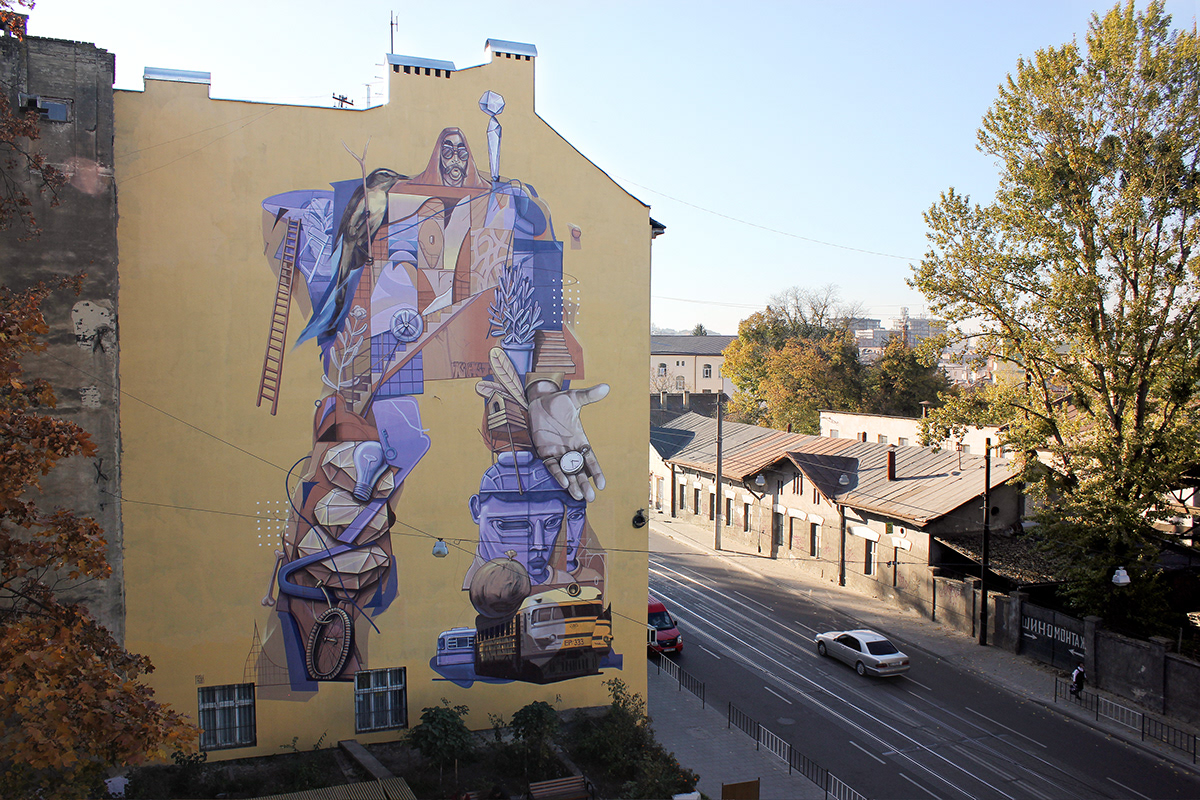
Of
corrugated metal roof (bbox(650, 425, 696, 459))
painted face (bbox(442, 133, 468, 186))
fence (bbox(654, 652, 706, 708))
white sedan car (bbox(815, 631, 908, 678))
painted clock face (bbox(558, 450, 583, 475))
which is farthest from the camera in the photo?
corrugated metal roof (bbox(650, 425, 696, 459))

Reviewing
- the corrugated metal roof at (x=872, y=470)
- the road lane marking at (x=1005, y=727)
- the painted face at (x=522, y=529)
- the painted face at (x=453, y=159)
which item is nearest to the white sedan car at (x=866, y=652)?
the road lane marking at (x=1005, y=727)

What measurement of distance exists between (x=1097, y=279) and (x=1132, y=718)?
1294cm

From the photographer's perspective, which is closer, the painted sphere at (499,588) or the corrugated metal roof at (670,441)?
the painted sphere at (499,588)

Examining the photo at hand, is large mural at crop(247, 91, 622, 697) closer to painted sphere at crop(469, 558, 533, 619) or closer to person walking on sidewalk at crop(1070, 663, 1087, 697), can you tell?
painted sphere at crop(469, 558, 533, 619)

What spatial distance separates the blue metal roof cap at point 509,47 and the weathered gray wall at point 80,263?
7729 millimetres

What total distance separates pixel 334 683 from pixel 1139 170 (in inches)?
1054

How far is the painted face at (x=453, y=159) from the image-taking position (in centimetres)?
1772

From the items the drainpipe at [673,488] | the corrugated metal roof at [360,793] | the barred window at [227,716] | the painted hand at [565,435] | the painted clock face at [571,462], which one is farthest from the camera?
the drainpipe at [673,488]

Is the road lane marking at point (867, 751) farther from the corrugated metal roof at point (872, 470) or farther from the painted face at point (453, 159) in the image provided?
the painted face at point (453, 159)

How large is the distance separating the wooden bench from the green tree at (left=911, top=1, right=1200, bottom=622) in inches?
692

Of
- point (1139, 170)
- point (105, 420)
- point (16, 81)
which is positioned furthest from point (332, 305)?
point (1139, 170)

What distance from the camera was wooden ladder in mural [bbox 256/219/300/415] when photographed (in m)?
16.8

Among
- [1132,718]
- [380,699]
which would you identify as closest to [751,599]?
[1132,718]

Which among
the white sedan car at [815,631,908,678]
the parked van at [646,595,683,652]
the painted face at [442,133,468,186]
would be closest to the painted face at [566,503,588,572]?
the painted face at [442,133,468,186]
